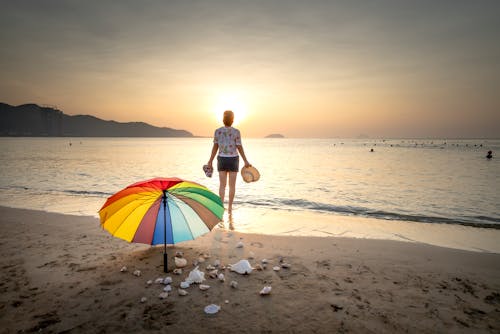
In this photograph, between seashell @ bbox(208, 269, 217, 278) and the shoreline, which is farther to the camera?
the shoreline

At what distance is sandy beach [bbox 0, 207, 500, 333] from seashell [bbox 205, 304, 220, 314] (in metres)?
0.05

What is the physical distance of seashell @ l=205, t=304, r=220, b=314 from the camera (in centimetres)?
312

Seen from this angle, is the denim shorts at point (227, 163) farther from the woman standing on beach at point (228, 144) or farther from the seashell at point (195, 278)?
the seashell at point (195, 278)

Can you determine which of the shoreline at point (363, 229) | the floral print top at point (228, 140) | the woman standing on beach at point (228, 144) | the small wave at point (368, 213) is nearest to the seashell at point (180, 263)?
the shoreline at point (363, 229)

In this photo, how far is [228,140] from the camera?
723 cm

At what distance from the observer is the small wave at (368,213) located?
8.69 m

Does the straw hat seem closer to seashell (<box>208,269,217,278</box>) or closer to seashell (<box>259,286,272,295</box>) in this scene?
seashell (<box>208,269,217,278</box>)

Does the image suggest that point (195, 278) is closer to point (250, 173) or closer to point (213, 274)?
point (213, 274)

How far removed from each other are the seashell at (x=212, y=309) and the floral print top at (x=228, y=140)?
457 cm

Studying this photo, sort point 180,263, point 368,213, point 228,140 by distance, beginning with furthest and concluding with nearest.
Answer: point 368,213
point 228,140
point 180,263

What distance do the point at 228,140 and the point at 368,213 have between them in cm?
617

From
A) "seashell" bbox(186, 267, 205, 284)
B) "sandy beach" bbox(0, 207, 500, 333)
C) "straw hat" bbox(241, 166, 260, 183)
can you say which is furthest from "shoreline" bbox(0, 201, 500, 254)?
"seashell" bbox(186, 267, 205, 284)

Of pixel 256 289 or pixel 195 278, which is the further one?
pixel 195 278

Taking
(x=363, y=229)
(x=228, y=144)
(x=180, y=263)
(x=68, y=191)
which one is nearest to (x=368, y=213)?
(x=363, y=229)
